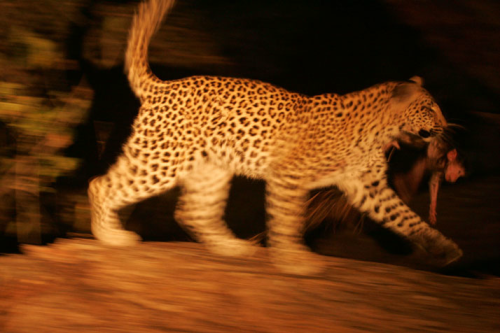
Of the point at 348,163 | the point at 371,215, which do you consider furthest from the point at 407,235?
the point at 348,163

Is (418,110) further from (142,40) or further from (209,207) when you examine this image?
(142,40)

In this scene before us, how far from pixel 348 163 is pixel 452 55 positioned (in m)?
1.18

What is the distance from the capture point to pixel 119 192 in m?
4.43

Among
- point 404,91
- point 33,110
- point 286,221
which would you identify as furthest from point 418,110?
point 33,110

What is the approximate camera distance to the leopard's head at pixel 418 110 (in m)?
4.22

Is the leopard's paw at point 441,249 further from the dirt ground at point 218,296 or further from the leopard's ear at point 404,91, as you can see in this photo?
the leopard's ear at point 404,91

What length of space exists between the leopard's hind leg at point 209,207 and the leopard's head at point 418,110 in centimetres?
149

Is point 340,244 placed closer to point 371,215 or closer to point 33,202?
point 371,215

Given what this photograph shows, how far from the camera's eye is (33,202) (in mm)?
4480

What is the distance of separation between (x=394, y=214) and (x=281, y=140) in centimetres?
110

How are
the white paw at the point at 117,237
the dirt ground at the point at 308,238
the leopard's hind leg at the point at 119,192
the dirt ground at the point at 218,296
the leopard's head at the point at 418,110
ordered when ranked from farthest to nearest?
the white paw at the point at 117,237, the leopard's hind leg at the point at 119,192, the leopard's head at the point at 418,110, the dirt ground at the point at 308,238, the dirt ground at the point at 218,296

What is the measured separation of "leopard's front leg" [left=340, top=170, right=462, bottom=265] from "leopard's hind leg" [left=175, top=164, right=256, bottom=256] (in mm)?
978

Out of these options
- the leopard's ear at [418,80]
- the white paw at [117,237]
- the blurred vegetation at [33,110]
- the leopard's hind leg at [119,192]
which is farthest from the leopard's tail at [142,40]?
the leopard's ear at [418,80]

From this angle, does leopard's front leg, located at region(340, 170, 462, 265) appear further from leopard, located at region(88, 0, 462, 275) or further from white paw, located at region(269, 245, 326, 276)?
white paw, located at region(269, 245, 326, 276)
